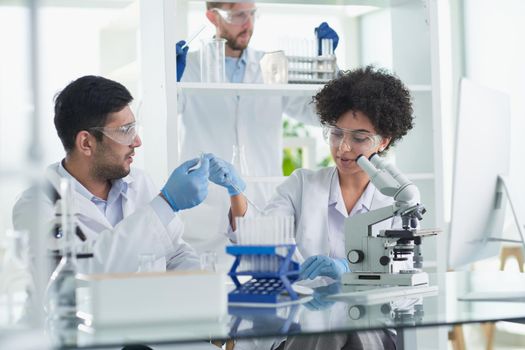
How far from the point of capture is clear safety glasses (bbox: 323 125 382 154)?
263 cm

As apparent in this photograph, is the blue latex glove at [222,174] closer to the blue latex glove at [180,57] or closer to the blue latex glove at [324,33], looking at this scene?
the blue latex glove at [180,57]

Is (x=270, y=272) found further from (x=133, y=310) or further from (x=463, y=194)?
(x=463, y=194)

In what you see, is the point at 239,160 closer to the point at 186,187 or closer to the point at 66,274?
the point at 186,187

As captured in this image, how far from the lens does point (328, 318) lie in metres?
1.61

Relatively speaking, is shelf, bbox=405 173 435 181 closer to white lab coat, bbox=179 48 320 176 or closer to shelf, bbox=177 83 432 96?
shelf, bbox=177 83 432 96

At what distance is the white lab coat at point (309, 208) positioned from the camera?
273 cm

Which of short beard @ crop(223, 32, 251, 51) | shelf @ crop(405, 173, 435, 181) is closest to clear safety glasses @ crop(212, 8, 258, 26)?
short beard @ crop(223, 32, 251, 51)

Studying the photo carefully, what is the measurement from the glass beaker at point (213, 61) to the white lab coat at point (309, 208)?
706 millimetres

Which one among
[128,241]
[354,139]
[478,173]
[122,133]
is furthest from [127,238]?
[478,173]

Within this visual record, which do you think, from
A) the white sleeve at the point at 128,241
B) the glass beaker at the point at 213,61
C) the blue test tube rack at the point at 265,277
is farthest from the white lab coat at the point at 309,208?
the blue test tube rack at the point at 265,277

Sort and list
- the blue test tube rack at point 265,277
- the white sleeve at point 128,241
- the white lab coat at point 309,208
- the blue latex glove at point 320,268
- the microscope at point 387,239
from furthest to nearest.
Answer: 1. the white lab coat at point 309,208
2. the white sleeve at point 128,241
3. the blue latex glove at point 320,268
4. the microscope at point 387,239
5. the blue test tube rack at point 265,277

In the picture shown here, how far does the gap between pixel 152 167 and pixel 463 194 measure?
4.07 feet

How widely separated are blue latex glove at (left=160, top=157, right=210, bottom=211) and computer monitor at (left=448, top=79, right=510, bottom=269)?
29.9 inches

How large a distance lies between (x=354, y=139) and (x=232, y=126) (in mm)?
1136
